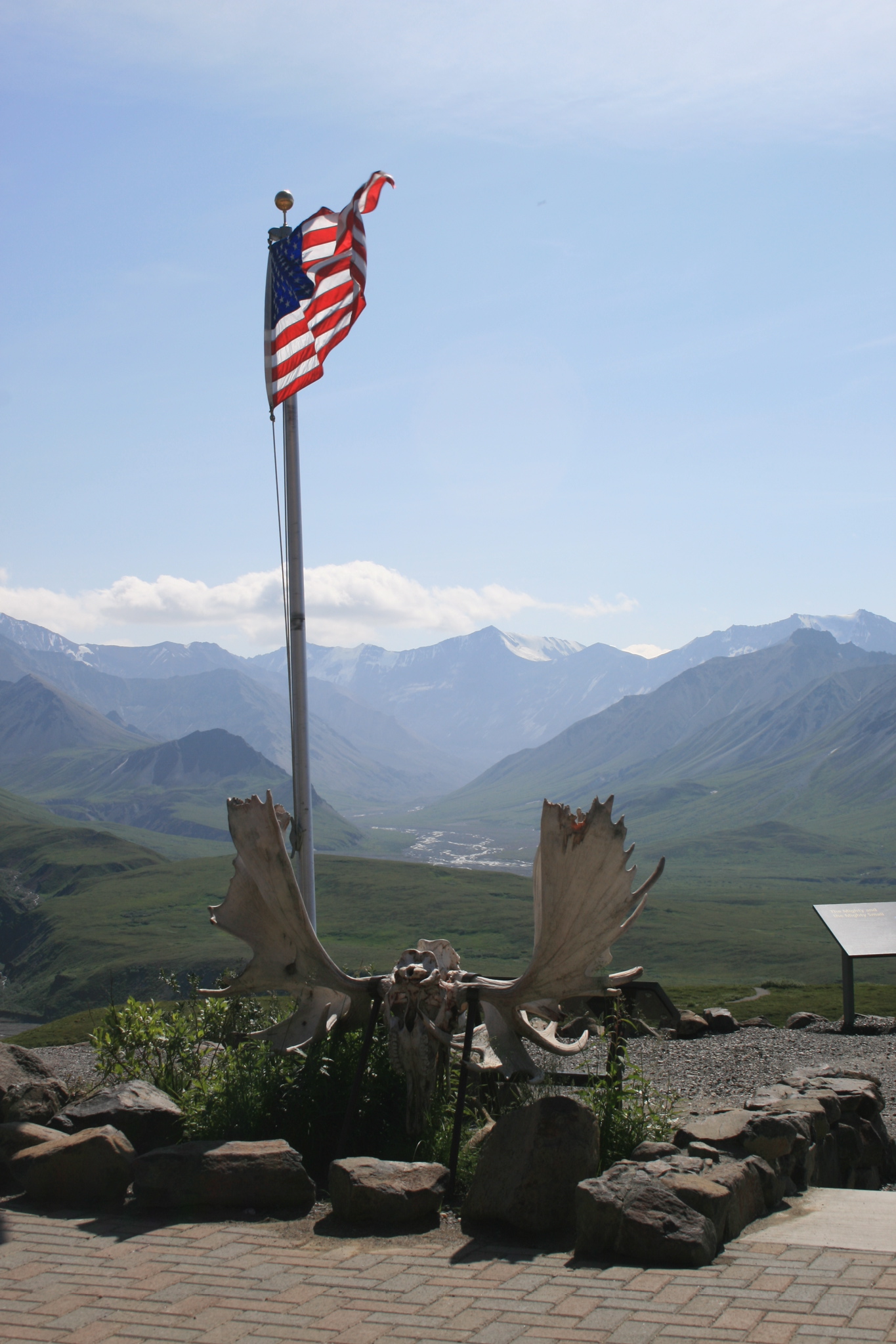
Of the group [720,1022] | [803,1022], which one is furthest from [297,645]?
[803,1022]

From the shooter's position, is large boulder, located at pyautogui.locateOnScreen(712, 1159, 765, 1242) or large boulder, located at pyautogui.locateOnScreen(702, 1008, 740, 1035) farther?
large boulder, located at pyautogui.locateOnScreen(702, 1008, 740, 1035)

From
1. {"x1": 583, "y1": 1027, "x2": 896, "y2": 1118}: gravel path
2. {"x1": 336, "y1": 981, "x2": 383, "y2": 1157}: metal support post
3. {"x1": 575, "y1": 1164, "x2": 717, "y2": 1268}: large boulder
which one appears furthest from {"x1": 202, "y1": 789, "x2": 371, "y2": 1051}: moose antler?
{"x1": 583, "y1": 1027, "x2": 896, "y2": 1118}: gravel path

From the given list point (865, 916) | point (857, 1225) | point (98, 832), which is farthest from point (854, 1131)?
point (98, 832)

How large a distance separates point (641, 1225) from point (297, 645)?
749cm

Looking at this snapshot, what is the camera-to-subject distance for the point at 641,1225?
6820 millimetres

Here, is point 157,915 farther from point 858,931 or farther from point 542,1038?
point 542,1038

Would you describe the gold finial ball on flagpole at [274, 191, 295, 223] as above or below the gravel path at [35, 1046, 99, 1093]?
above

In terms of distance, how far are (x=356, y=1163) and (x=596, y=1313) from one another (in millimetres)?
2516

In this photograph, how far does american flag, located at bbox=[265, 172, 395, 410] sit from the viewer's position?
1270 cm

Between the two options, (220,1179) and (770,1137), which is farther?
(770,1137)

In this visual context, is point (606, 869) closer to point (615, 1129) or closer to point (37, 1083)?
point (615, 1129)

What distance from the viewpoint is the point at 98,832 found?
572ft

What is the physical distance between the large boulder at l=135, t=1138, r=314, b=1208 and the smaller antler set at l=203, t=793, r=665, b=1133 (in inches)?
56.5

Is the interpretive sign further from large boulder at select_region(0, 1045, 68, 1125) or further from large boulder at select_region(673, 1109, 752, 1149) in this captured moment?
large boulder at select_region(0, 1045, 68, 1125)
